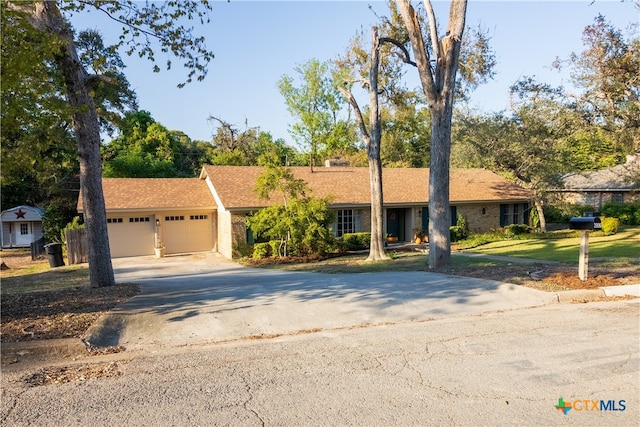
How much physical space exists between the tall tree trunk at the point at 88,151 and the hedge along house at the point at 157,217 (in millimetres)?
11337

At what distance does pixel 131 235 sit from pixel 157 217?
4.97 ft

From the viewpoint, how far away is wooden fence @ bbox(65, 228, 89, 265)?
826 inches

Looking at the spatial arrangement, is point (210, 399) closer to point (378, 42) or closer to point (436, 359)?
point (436, 359)

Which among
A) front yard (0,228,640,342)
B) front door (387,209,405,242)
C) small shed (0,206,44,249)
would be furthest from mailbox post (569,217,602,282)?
small shed (0,206,44,249)

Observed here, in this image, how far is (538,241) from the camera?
2481 centimetres

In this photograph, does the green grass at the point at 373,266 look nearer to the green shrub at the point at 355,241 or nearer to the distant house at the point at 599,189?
→ the green shrub at the point at 355,241

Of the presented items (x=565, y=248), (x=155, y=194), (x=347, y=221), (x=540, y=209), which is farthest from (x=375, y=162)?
(x=540, y=209)

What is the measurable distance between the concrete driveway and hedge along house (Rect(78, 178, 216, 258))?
11.7 m

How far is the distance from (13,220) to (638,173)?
1489 inches

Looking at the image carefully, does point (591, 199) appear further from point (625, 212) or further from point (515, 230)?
point (515, 230)

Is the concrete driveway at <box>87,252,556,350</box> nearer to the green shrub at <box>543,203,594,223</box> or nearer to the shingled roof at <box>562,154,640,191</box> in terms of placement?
the green shrub at <box>543,203,594,223</box>

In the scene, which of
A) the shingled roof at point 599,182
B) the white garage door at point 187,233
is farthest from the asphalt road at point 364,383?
the shingled roof at point 599,182

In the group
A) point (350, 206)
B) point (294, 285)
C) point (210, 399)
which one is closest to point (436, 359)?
point (210, 399)

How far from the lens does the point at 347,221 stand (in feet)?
80.9
